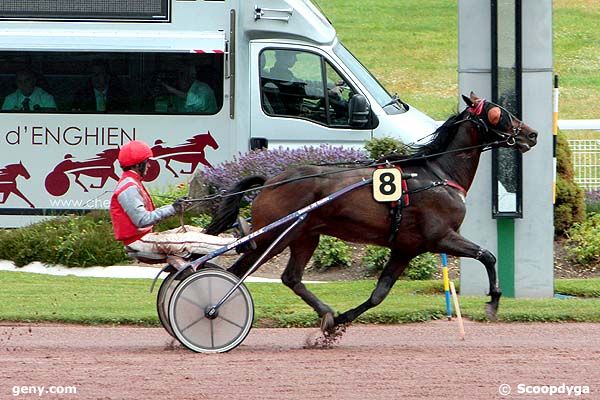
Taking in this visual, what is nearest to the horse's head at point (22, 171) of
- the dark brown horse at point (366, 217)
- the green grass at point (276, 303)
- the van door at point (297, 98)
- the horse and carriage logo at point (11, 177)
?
the horse and carriage logo at point (11, 177)

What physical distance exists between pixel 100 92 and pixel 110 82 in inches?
7.2

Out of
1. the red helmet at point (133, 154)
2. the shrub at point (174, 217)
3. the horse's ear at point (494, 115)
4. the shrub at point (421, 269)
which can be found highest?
the horse's ear at point (494, 115)

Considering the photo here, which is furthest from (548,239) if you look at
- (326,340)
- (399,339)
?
(326,340)

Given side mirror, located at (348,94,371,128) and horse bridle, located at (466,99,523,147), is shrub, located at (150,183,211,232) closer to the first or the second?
side mirror, located at (348,94,371,128)

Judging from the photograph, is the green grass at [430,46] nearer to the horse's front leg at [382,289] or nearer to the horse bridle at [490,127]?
the horse bridle at [490,127]

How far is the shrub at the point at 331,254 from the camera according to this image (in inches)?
539

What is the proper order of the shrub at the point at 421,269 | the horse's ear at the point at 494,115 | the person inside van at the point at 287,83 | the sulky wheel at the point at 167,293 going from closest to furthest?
the sulky wheel at the point at 167,293
the horse's ear at the point at 494,115
the shrub at the point at 421,269
the person inside van at the point at 287,83

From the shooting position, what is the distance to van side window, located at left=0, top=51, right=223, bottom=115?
1598 cm

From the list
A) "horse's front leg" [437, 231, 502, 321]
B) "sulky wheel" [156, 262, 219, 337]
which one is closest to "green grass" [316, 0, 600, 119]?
"horse's front leg" [437, 231, 502, 321]

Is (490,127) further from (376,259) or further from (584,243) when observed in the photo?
(584,243)

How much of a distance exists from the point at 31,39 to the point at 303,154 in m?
3.93

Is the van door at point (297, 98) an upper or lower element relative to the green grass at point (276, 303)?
upper

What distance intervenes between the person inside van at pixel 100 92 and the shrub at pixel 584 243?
231 inches

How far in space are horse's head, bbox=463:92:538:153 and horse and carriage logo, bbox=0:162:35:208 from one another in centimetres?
765
